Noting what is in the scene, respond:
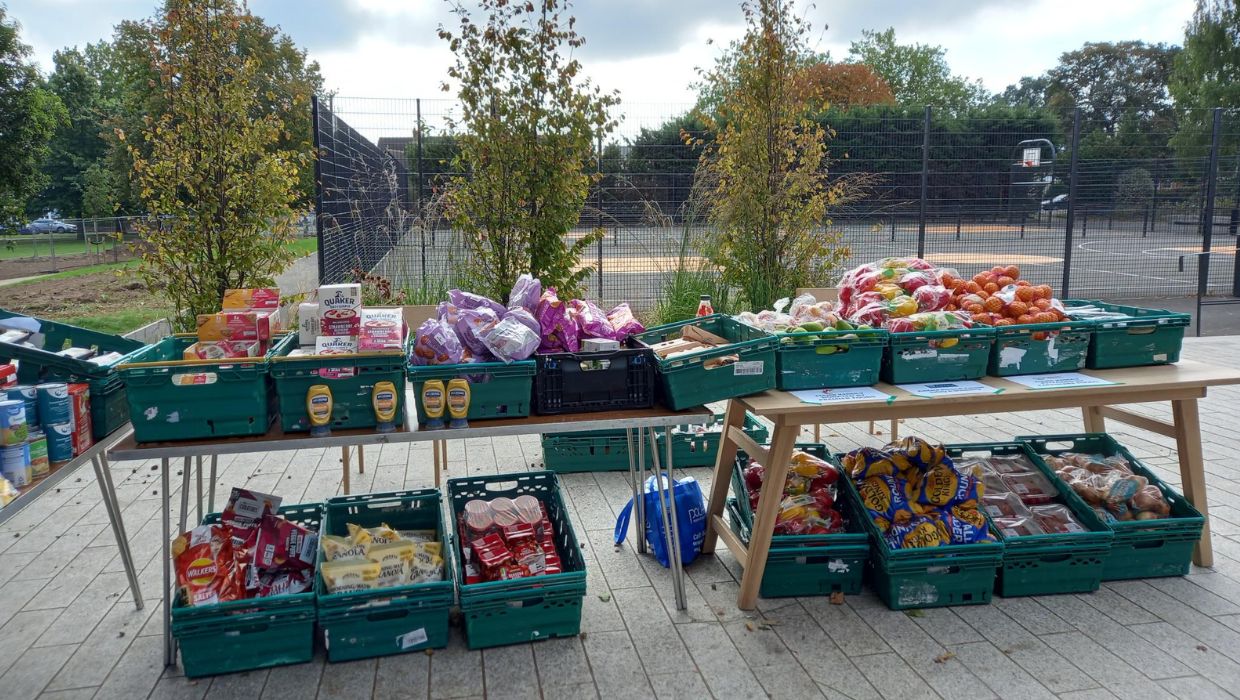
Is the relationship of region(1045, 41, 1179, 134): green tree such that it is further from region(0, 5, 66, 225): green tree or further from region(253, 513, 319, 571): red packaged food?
region(253, 513, 319, 571): red packaged food

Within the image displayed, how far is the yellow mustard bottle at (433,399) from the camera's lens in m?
2.83

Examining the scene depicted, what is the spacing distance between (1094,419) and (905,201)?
7.06 metres

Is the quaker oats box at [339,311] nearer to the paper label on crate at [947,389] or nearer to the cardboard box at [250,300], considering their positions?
the cardboard box at [250,300]

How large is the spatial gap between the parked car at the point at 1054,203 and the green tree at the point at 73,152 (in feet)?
102

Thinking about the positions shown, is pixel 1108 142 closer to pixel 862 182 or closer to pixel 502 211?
pixel 862 182

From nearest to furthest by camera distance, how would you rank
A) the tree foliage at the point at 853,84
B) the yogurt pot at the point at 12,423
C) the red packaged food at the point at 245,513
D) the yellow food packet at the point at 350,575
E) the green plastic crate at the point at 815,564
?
the yogurt pot at the point at 12,423 < the yellow food packet at the point at 350,575 < the red packaged food at the point at 245,513 < the green plastic crate at the point at 815,564 < the tree foliage at the point at 853,84

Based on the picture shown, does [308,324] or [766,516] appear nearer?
[308,324]

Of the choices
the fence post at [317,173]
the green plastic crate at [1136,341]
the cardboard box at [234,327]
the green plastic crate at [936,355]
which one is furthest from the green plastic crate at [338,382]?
the fence post at [317,173]

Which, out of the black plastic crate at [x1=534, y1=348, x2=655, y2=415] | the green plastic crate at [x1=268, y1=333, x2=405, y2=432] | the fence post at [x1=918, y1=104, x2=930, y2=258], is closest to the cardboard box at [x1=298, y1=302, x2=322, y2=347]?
the green plastic crate at [x1=268, y1=333, x2=405, y2=432]

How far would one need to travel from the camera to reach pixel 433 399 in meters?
2.83

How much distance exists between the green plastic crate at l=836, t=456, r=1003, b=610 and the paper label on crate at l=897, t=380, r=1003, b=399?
55cm

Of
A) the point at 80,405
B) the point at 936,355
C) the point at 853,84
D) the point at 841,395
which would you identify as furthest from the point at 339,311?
the point at 853,84

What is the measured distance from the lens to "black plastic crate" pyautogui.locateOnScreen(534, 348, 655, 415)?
9.75 feet

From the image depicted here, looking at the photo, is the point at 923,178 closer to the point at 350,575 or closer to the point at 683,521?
the point at 683,521
